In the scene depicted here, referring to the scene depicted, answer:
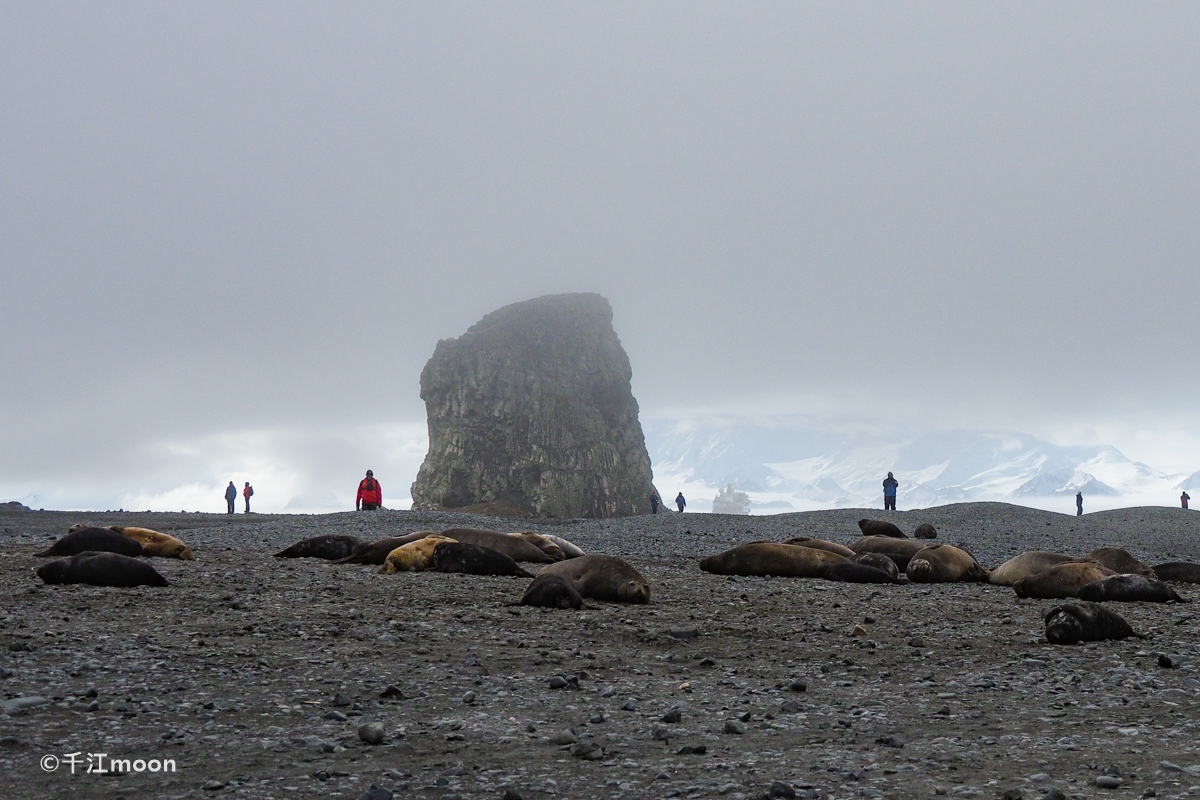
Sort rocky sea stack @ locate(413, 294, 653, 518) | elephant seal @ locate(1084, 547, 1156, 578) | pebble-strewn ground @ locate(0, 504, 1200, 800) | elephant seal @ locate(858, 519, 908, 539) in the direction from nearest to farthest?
pebble-strewn ground @ locate(0, 504, 1200, 800)
elephant seal @ locate(1084, 547, 1156, 578)
elephant seal @ locate(858, 519, 908, 539)
rocky sea stack @ locate(413, 294, 653, 518)

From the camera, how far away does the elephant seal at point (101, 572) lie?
34.6ft

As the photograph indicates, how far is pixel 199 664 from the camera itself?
23.1 feet

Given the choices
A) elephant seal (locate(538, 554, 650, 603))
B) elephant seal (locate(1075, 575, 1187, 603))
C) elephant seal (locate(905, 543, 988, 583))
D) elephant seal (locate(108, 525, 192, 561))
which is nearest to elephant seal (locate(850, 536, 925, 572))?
elephant seal (locate(905, 543, 988, 583))

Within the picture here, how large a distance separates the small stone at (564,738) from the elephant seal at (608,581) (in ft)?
17.0

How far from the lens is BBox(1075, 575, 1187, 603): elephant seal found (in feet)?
37.6

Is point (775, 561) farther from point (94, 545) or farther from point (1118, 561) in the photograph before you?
point (94, 545)

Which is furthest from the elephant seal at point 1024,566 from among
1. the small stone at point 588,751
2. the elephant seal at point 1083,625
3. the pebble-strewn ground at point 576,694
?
the small stone at point 588,751

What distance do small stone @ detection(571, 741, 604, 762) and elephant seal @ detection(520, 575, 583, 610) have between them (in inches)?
187

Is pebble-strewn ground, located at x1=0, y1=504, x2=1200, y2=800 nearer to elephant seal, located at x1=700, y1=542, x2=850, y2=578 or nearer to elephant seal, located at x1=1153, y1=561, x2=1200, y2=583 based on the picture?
elephant seal, located at x1=700, y1=542, x2=850, y2=578

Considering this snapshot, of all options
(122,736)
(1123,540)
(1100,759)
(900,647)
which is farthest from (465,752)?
(1123,540)

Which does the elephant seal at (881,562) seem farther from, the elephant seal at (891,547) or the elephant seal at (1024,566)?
the elephant seal at (891,547)

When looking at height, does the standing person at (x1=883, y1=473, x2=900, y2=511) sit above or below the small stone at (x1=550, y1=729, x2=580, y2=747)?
above

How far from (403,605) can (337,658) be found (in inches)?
104

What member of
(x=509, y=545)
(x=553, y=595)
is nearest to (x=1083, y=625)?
(x=553, y=595)
